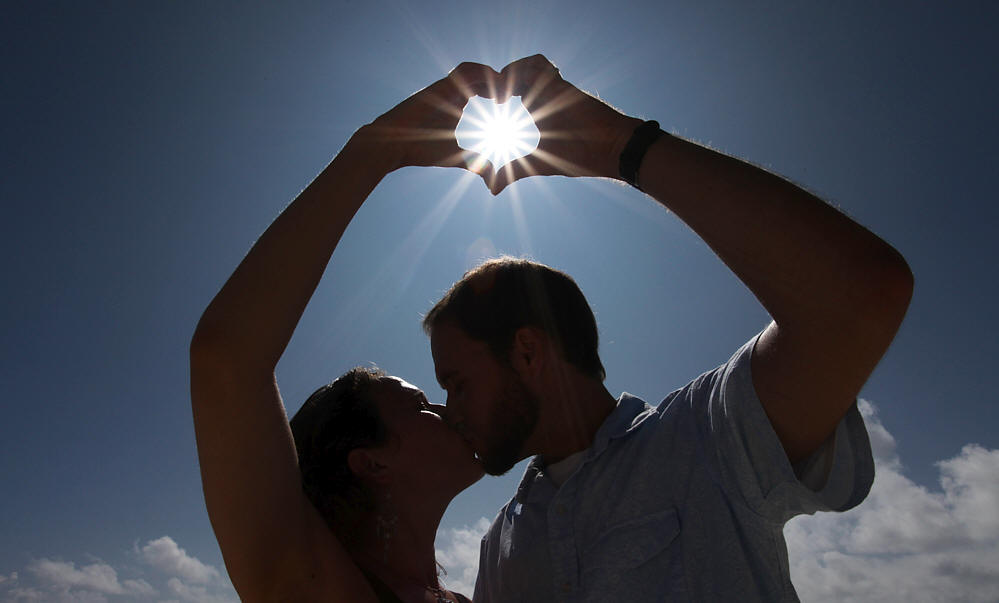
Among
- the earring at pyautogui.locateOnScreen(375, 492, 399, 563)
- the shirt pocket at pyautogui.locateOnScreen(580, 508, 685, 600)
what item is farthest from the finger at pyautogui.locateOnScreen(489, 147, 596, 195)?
the earring at pyautogui.locateOnScreen(375, 492, 399, 563)

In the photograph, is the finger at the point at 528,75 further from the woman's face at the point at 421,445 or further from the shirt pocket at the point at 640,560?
the woman's face at the point at 421,445

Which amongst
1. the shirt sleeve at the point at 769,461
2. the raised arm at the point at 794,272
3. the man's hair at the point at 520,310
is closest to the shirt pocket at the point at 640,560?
the shirt sleeve at the point at 769,461

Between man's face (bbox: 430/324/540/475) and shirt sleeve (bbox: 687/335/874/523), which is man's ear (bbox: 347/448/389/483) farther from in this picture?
shirt sleeve (bbox: 687/335/874/523)

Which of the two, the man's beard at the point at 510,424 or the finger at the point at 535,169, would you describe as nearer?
the finger at the point at 535,169

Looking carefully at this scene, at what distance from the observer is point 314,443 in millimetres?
3701

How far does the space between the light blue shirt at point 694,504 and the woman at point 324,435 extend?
1.15 metres

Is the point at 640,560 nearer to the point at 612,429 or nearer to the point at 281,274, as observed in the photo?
the point at 612,429

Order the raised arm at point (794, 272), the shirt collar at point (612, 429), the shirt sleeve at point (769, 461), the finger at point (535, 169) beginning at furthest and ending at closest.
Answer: the shirt collar at point (612, 429)
the finger at point (535, 169)
the shirt sleeve at point (769, 461)
the raised arm at point (794, 272)

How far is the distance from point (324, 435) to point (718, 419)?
2.41 m

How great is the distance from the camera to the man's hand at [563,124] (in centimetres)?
262

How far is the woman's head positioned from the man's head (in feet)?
0.91

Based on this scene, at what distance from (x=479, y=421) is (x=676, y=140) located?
7.07 feet

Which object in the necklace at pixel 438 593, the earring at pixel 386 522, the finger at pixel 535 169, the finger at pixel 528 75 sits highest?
the finger at pixel 528 75

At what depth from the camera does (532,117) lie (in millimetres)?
2861
